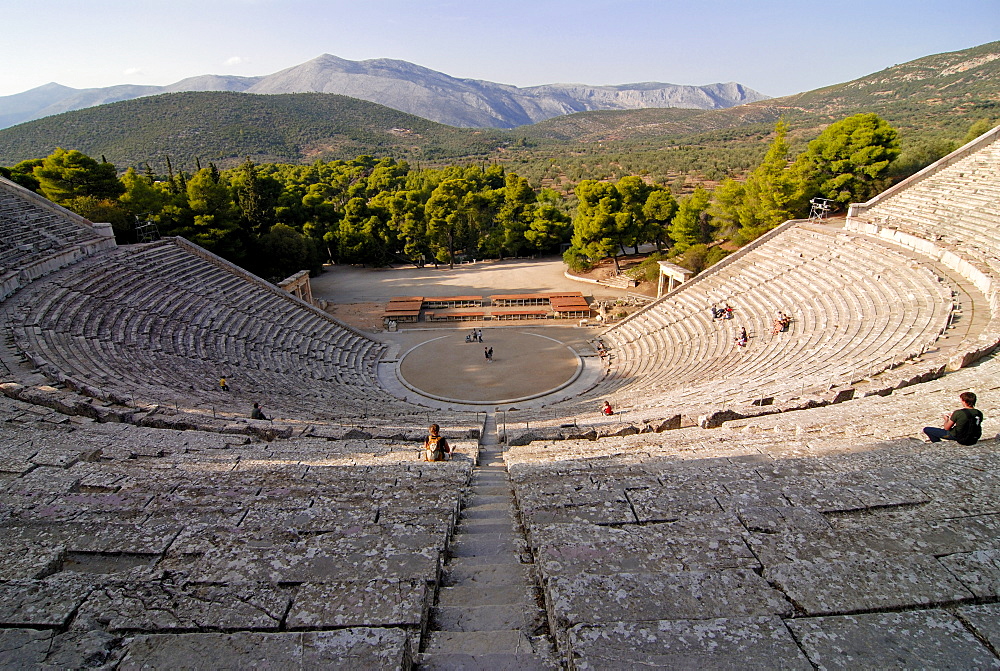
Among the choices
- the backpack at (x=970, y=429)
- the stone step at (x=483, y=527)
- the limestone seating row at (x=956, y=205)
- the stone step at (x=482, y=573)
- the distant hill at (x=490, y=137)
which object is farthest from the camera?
the distant hill at (x=490, y=137)

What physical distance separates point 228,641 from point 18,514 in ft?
10.7

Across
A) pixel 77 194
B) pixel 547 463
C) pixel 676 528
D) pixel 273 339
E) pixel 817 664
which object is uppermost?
pixel 77 194

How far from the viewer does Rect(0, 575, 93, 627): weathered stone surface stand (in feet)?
10.1

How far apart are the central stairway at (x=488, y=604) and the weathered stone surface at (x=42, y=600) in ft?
7.11

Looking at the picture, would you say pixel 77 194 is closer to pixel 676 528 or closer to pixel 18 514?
pixel 18 514

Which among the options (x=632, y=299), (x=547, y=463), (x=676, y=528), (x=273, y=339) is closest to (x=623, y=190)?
(x=632, y=299)

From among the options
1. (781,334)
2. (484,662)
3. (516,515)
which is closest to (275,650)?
(484,662)

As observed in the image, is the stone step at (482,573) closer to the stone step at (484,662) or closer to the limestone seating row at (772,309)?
the stone step at (484,662)

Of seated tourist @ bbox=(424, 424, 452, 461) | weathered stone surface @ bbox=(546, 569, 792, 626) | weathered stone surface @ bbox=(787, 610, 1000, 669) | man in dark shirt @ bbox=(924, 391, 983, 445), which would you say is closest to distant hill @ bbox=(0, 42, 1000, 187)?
man in dark shirt @ bbox=(924, 391, 983, 445)

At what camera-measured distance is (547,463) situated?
720 cm

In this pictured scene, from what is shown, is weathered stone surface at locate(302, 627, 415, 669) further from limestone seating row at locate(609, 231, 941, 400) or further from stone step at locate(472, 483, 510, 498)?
limestone seating row at locate(609, 231, 941, 400)

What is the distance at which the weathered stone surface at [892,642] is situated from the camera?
9.04 ft

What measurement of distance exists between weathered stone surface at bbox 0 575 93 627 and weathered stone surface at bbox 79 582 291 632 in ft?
0.30

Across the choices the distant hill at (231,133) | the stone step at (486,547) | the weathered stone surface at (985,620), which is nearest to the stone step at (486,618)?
the stone step at (486,547)
